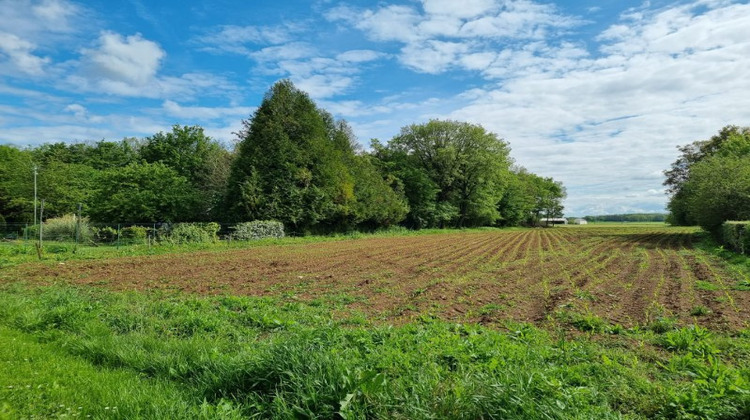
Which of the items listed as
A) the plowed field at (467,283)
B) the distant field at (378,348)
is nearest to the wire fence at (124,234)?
the plowed field at (467,283)

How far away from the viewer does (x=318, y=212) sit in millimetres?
34719

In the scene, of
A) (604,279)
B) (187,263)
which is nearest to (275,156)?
(187,263)

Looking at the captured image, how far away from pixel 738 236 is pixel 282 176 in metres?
30.0

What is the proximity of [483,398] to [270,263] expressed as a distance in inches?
575

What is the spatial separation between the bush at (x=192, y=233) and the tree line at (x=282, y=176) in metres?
4.45

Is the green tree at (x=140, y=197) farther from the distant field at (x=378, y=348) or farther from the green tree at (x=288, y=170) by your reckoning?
the distant field at (x=378, y=348)

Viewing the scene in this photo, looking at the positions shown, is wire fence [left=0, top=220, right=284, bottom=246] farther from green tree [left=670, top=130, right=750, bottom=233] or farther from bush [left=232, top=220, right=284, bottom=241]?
green tree [left=670, top=130, right=750, bottom=233]

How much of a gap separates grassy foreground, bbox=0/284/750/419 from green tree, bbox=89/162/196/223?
2973cm

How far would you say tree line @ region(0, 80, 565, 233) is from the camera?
32625 mm

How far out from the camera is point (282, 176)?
32.7 m

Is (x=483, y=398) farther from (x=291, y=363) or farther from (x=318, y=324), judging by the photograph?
(x=318, y=324)

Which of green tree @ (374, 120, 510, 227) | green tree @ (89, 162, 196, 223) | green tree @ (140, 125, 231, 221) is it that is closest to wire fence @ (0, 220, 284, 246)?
green tree @ (89, 162, 196, 223)

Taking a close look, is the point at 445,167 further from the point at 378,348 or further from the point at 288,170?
the point at 378,348

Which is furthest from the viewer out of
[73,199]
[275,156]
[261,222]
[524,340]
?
[73,199]
